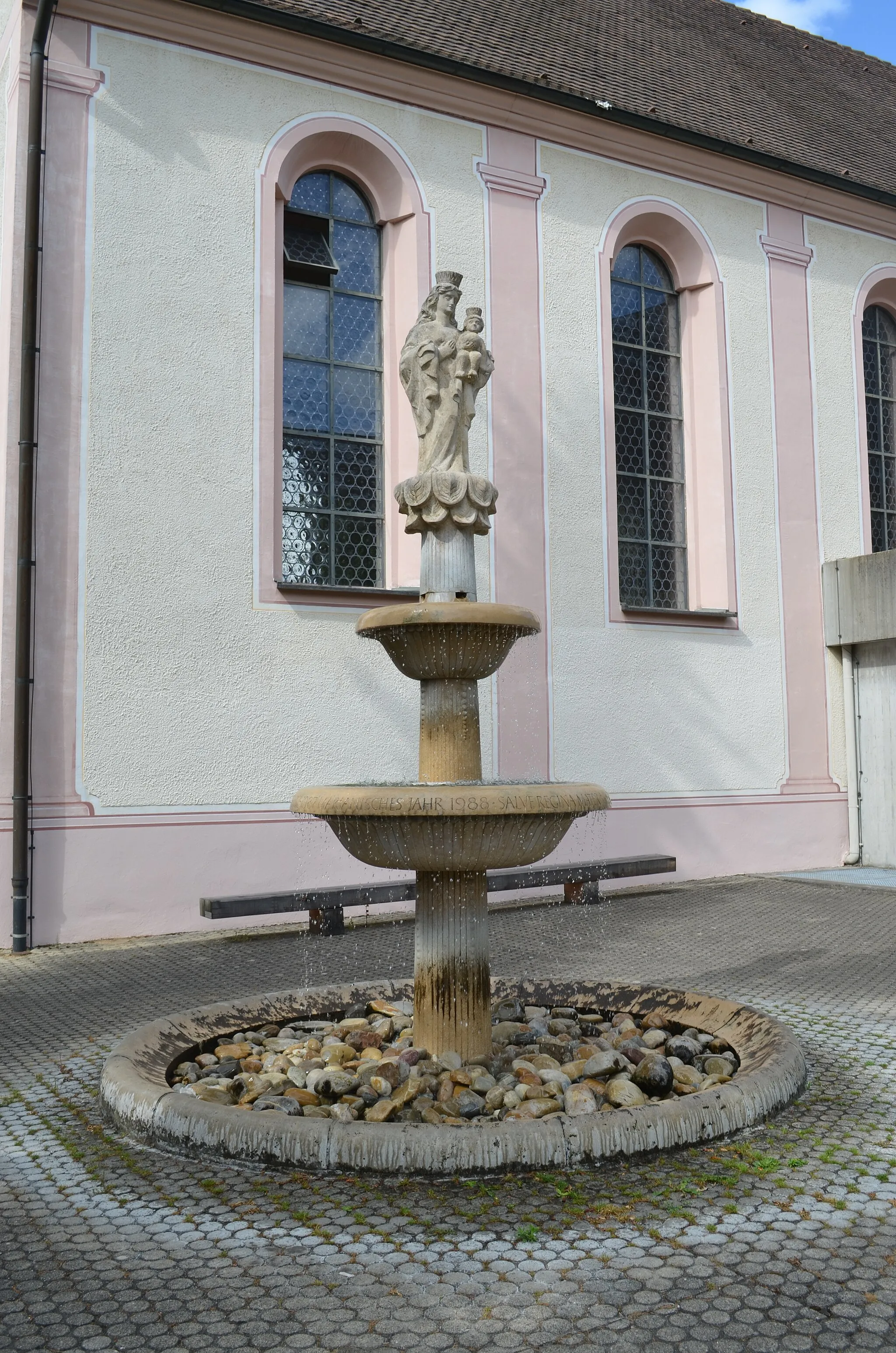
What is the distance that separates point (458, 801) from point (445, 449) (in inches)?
67.8

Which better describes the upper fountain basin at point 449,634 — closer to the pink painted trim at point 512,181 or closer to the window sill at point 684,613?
the window sill at point 684,613

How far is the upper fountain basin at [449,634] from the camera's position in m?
4.34

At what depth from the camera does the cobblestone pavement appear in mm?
2574

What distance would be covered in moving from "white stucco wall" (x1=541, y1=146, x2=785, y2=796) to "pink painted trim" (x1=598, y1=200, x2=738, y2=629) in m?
0.14

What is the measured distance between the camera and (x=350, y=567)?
35.3ft

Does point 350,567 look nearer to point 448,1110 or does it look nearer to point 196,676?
point 196,676

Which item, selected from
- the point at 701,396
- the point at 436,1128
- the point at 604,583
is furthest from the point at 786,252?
the point at 436,1128

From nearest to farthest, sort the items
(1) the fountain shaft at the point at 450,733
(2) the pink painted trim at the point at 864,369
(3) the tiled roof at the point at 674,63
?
(1) the fountain shaft at the point at 450,733, (3) the tiled roof at the point at 674,63, (2) the pink painted trim at the point at 864,369

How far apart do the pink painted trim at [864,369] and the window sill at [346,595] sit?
624 cm

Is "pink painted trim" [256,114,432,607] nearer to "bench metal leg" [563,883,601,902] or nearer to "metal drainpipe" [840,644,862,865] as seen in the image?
"bench metal leg" [563,883,601,902]

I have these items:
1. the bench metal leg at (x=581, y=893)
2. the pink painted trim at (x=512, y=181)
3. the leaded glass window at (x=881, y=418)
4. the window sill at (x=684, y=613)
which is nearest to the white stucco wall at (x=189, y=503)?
the bench metal leg at (x=581, y=893)

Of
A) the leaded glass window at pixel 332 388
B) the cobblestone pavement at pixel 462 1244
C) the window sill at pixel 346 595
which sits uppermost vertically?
the leaded glass window at pixel 332 388

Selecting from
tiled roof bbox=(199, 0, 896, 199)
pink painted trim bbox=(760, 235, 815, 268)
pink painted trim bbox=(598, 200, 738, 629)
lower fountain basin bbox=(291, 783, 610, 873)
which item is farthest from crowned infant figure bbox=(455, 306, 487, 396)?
pink painted trim bbox=(760, 235, 815, 268)

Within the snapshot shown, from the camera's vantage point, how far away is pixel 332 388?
10.9 metres
